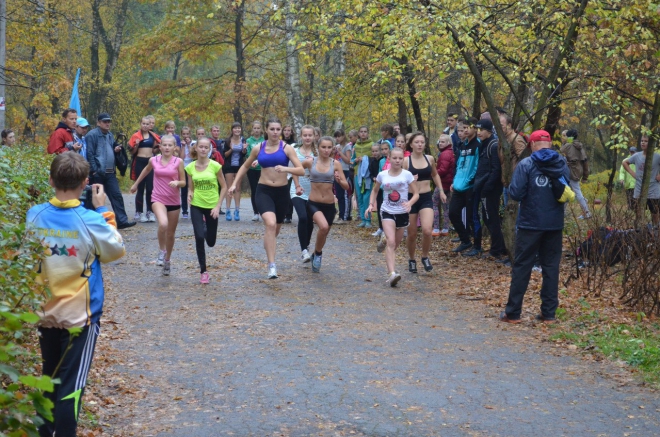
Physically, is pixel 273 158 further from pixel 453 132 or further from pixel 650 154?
pixel 650 154

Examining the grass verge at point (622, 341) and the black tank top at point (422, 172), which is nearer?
the grass verge at point (622, 341)

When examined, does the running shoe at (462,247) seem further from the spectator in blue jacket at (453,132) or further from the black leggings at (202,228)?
the black leggings at (202,228)

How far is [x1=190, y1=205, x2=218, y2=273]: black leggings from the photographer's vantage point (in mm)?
11523

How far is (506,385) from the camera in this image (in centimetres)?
706

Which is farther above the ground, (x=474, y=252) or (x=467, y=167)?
(x=467, y=167)

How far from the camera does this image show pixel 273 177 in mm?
12062

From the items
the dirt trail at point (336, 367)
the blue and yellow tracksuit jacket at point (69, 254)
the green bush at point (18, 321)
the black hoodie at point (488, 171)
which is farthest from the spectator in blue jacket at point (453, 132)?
the blue and yellow tracksuit jacket at point (69, 254)

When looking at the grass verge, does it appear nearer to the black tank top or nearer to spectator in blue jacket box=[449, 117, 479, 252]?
the black tank top

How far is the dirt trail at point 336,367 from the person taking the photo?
6031 mm

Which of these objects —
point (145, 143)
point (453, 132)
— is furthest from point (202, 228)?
point (145, 143)

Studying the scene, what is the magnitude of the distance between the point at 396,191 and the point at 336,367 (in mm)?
4934

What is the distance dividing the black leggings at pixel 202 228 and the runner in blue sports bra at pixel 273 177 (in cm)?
73

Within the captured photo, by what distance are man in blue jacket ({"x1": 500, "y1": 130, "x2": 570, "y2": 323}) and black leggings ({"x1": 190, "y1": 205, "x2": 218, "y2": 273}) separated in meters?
4.43

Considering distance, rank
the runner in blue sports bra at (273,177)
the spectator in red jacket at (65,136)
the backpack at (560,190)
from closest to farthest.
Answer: the backpack at (560,190), the runner in blue sports bra at (273,177), the spectator in red jacket at (65,136)
